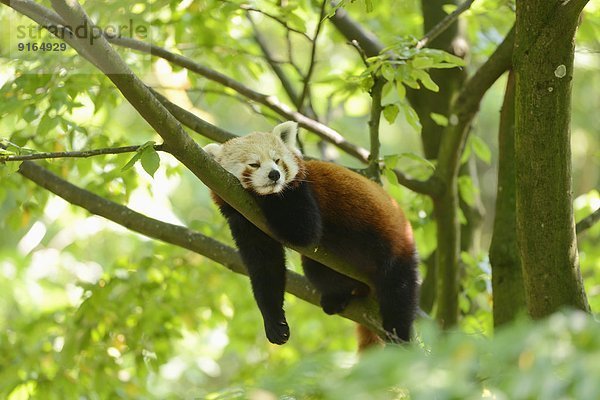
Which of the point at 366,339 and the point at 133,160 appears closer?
the point at 133,160

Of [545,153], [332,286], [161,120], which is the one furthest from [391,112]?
[161,120]

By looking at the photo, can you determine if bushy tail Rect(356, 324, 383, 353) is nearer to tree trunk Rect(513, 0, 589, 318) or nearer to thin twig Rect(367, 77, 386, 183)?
thin twig Rect(367, 77, 386, 183)

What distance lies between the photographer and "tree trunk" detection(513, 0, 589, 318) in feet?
8.97

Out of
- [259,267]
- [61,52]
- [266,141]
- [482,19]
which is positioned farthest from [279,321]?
[482,19]

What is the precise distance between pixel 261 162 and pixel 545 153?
1.44 meters

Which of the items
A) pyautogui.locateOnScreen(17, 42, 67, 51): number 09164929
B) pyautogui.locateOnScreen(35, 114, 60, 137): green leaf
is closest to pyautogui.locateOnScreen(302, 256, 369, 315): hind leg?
pyautogui.locateOnScreen(35, 114, 60, 137): green leaf

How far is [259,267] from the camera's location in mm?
3645

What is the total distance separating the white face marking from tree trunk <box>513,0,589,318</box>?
115 centimetres

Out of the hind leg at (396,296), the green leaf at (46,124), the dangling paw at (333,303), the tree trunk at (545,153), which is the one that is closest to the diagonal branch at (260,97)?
the green leaf at (46,124)

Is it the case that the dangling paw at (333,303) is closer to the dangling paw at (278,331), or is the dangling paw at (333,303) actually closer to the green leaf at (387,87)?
the dangling paw at (278,331)

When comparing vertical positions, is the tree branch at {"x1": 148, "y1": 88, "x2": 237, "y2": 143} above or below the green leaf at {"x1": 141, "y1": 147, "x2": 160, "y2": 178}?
below

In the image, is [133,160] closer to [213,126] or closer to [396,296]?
[213,126]

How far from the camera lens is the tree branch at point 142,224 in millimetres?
3729

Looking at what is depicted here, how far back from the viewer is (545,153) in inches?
112
